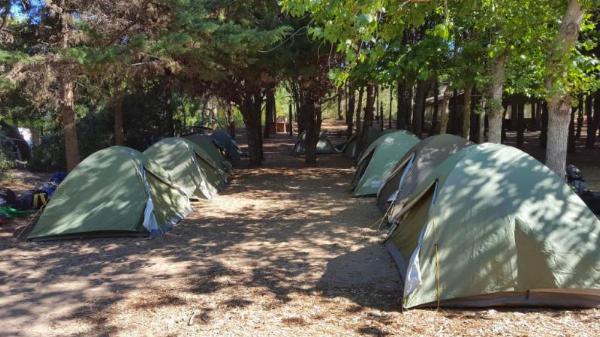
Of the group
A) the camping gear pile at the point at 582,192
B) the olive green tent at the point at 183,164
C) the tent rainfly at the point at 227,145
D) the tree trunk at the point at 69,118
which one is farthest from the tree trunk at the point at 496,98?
the tent rainfly at the point at 227,145

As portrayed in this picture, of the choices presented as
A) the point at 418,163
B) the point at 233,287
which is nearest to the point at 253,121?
the point at 418,163

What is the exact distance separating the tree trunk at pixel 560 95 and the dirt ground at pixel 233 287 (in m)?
2.83

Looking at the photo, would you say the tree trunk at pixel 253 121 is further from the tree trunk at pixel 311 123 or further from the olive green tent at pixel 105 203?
the olive green tent at pixel 105 203

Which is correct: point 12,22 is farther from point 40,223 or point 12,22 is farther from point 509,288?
point 509,288

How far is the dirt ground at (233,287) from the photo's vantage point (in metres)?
4.81

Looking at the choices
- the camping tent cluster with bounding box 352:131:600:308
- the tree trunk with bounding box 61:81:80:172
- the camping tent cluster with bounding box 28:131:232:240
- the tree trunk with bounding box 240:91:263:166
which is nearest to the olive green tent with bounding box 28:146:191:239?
the camping tent cluster with bounding box 28:131:232:240

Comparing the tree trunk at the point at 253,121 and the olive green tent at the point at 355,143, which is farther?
the olive green tent at the point at 355,143

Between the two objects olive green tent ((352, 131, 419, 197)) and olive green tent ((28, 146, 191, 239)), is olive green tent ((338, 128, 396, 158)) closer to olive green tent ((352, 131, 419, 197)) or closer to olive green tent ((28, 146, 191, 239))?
olive green tent ((352, 131, 419, 197))

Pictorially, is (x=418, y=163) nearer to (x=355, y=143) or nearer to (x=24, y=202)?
(x=24, y=202)

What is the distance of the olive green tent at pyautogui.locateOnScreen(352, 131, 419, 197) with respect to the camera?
11.7 meters

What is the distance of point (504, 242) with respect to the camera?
5.20m

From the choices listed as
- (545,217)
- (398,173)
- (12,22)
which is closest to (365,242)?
(398,173)

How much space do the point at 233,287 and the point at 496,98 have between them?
6.44 meters

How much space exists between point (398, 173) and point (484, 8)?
10.6 ft
